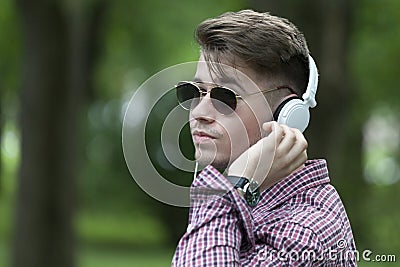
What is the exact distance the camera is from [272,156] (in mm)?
2342

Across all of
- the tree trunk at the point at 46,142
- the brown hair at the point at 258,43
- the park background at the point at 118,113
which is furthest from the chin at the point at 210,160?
the tree trunk at the point at 46,142

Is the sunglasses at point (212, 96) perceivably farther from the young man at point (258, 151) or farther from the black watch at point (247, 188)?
the black watch at point (247, 188)

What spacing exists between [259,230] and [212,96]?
0.36 metres

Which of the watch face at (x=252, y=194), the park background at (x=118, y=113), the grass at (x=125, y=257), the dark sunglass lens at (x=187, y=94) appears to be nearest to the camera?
the watch face at (x=252, y=194)

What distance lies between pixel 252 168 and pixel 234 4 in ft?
40.2

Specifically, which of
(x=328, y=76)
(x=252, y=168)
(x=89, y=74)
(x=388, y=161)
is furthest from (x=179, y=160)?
(x=388, y=161)

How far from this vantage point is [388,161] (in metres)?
19.1

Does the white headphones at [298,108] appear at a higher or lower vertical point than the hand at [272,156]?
higher

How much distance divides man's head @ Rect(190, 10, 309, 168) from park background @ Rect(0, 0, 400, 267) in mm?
999

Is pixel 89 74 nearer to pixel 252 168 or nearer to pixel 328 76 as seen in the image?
pixel 328 76

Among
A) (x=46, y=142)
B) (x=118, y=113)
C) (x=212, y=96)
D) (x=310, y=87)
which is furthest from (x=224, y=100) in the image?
(x=118, y=113)

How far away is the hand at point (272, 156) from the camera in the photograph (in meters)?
2.33

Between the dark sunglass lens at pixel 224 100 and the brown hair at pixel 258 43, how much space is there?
3.5 inches

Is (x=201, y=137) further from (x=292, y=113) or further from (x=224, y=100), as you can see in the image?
(x=292, y=113)
